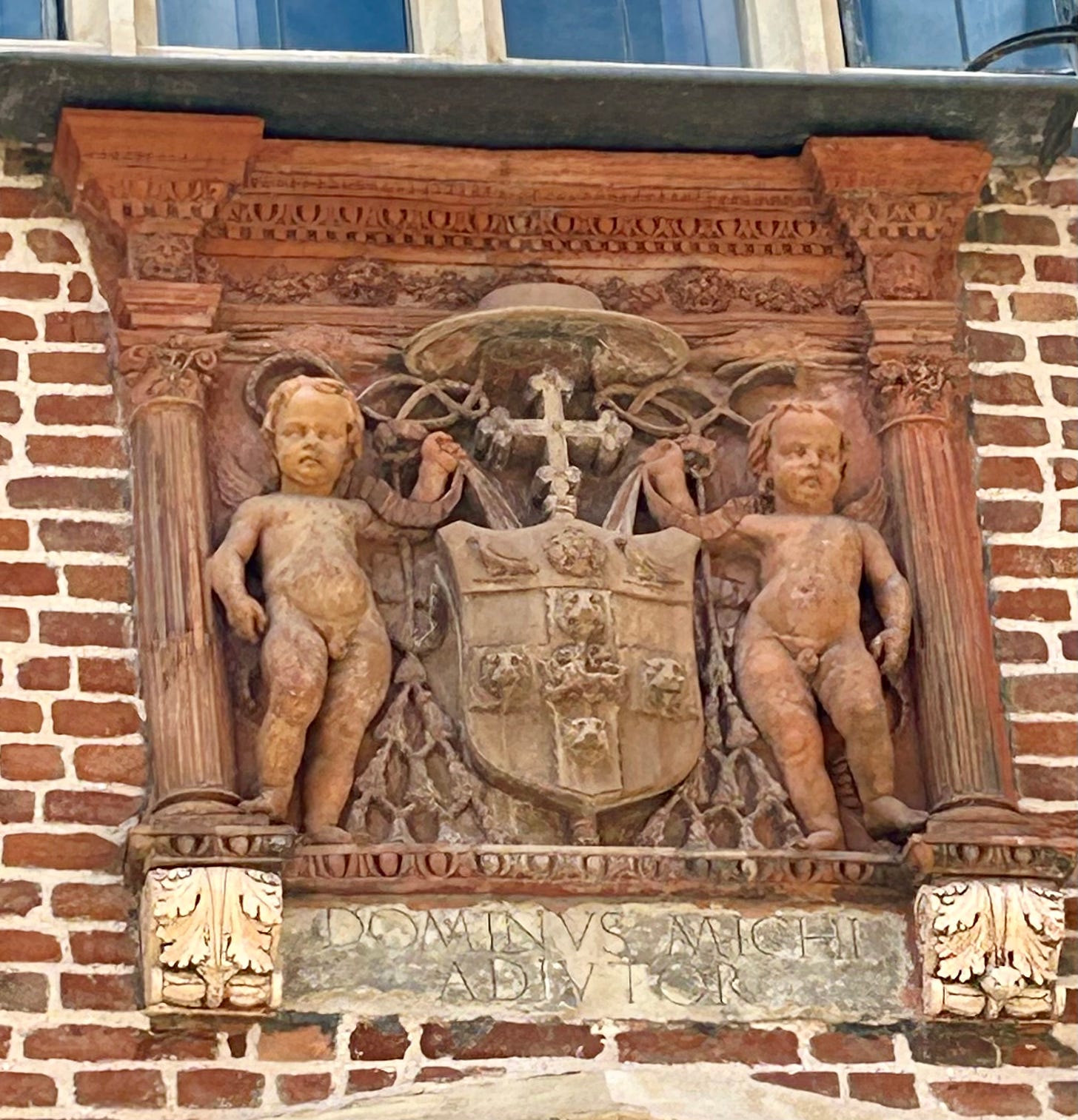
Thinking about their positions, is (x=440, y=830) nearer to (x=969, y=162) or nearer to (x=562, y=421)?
(x=562, y=421)

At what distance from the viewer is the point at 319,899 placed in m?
8.34

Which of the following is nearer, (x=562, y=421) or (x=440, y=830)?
(x=440, y=830)

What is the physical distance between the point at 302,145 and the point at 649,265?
3.01 feet

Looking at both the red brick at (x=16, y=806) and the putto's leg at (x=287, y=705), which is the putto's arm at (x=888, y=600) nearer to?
the putto's leg at (x=287, y=705)

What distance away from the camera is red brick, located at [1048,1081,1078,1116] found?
8.43m

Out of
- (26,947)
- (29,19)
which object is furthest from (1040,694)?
(29,19)

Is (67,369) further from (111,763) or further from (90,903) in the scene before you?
(90,903)

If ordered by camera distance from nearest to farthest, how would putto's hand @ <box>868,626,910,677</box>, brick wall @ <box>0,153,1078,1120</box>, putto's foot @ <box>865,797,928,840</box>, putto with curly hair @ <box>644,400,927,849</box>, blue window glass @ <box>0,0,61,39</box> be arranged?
brick wall @ <box>0,153,1078,1120</box> → putto's foot @ <box>865,797,928,840</box> → putto with curly hair @ <box>644,400,927,849</box> → putto's hand @ <box>868,626,910,677</box> → blue window glass @ <box>0,0,61,39</box>

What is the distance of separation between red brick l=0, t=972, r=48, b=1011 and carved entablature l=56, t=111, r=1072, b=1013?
10.9 inches

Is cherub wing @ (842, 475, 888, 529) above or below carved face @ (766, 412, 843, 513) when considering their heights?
below

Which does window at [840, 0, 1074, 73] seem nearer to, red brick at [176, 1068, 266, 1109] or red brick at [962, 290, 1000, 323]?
red brick at [962, 290, 1000, 323]

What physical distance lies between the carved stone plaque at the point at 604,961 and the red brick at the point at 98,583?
925 mm

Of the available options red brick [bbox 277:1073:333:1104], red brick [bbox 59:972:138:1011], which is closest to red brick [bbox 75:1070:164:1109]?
red brick [bbox 59:972:138:1011]

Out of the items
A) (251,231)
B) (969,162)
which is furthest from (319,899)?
(969,162)
